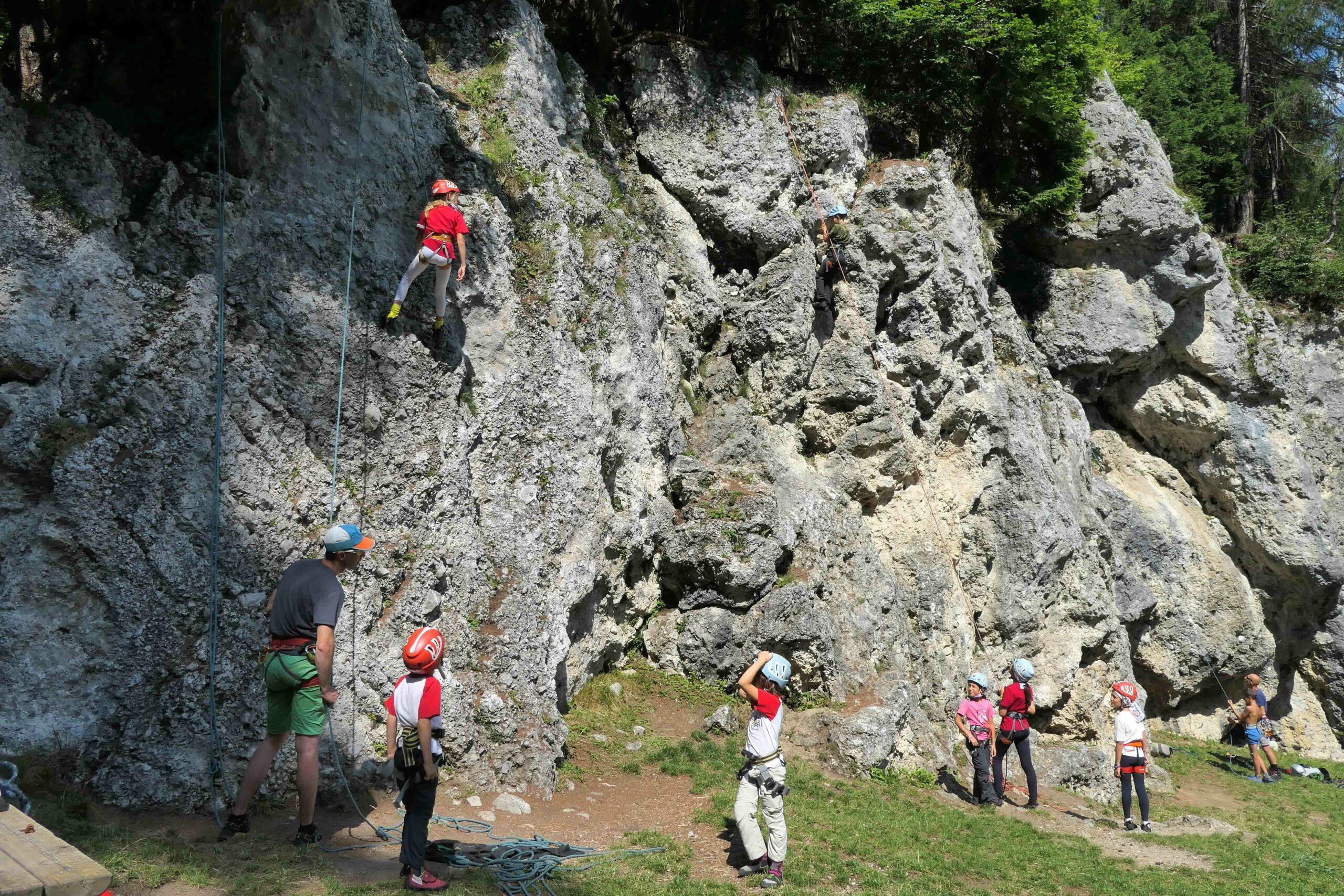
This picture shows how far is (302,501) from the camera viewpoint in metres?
8.12

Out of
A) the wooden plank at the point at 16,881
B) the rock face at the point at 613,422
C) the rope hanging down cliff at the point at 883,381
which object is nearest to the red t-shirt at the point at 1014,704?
the rock face at the point at 613,422

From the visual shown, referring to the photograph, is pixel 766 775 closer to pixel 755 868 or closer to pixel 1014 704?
pixel 755 868

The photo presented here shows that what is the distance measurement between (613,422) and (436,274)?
11.1ft

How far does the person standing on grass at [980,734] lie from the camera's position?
441 inches

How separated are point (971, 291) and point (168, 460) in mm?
14079

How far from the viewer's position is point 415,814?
5.76m

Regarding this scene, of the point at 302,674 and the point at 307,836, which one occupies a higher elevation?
the point at 302,674

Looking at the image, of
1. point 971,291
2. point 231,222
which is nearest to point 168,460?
point 231,222

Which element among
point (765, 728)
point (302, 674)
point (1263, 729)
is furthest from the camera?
point (1263, 729)

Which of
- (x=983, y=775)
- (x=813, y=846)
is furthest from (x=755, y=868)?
(x=983, y=775)

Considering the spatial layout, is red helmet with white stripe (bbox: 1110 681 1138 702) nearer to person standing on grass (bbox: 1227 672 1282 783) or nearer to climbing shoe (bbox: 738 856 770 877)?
climbing shoe (bbox: 738 856 770 877)

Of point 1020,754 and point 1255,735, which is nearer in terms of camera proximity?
point 1020,754

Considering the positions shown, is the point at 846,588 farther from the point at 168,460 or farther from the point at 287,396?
the point at 168,460

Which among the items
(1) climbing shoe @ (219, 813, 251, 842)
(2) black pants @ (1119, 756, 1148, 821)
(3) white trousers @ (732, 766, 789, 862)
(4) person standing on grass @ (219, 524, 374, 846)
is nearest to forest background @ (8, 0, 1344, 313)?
(4) person standing on grass @ (219, 524, 374, 846)
